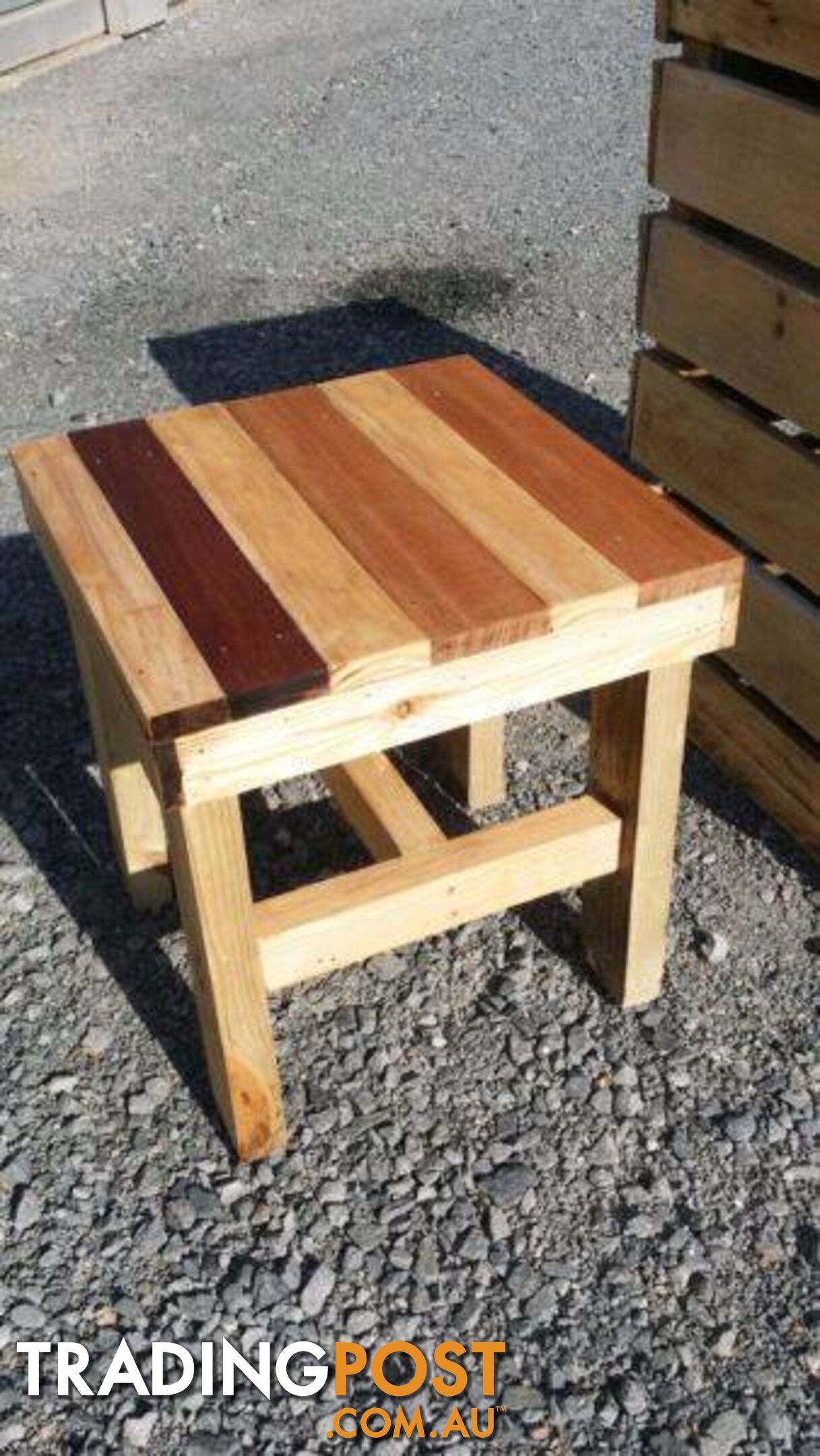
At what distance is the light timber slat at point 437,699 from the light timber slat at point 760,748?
79 centimetres

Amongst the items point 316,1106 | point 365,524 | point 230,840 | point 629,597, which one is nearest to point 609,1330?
point 316,1106

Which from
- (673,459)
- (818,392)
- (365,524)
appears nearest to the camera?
(365,524)

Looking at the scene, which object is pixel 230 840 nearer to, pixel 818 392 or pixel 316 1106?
pixel 316 1106

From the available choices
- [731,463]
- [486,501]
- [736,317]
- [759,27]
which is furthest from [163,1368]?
[759,27]

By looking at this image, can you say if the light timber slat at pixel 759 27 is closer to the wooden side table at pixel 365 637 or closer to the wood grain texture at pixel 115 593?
the wooden side table at pixel 365 637

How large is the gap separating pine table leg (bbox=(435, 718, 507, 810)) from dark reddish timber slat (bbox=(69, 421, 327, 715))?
0.79m

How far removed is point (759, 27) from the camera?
2.38 m

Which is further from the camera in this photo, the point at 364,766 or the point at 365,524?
the point at 364,766

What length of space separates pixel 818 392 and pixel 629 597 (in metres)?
0.79

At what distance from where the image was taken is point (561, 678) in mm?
1889

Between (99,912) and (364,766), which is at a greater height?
(364,766)

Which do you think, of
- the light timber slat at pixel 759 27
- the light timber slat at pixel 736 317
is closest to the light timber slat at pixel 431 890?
the light timber slat at pixel 736 317

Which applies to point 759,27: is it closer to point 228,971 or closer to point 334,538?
point 334,538

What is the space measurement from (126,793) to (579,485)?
A: 3.01 ft
